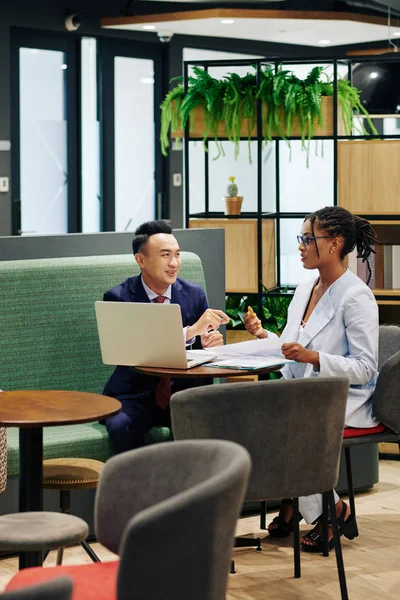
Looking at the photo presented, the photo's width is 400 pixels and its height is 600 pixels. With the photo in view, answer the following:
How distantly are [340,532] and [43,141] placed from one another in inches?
240

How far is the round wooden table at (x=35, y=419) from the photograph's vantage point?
9.72 ft

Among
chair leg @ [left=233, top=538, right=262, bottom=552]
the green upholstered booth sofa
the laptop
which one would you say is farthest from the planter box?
chair leg @ [left=233, top=538, right=262, bottom=552]

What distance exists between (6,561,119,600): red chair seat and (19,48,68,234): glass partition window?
7.14 m

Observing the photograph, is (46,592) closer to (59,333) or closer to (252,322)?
(252,322)

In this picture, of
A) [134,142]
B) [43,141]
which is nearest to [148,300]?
[43,141]

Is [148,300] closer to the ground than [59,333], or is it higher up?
higher up

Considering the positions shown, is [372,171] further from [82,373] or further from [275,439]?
[275,439]

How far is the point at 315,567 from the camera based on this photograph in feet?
13.0

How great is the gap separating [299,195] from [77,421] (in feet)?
11.3

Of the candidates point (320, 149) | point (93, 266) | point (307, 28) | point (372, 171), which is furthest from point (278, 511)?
point (307, 28)

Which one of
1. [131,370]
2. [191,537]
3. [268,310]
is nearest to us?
[191,537]

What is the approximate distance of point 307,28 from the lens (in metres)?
9.64

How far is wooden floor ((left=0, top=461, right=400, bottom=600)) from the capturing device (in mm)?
3713

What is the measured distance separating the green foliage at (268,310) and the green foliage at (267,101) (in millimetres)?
797
